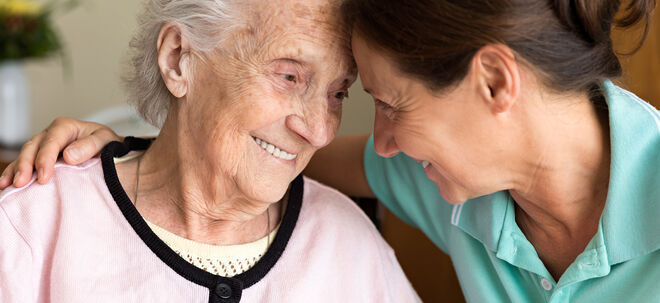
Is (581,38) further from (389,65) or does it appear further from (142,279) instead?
(142,279)

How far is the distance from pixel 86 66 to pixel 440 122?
328cm

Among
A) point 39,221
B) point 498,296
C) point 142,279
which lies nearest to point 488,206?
point 498,296

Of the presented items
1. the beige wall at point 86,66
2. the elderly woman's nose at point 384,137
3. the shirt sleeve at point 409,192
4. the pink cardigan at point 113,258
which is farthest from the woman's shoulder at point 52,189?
the beige wall at point 86,66

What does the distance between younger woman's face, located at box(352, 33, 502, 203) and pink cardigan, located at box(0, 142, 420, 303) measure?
1.08ft

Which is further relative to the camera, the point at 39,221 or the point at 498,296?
the point at 498,296

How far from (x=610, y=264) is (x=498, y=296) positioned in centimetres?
29

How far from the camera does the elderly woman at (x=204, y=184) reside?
1267mm

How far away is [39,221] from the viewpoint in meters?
1.27

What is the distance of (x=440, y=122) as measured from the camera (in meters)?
1.25

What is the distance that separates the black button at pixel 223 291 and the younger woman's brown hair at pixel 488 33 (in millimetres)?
542

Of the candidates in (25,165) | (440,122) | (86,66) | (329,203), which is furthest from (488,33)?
(86,66)

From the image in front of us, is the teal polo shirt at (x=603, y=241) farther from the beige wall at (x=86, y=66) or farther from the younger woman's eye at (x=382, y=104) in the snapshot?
the beige wall at (x=86, y=66)

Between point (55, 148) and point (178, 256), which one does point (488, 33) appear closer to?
point (178, 256)

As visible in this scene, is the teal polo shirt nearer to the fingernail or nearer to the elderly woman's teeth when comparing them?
the elderly woman's teeth
